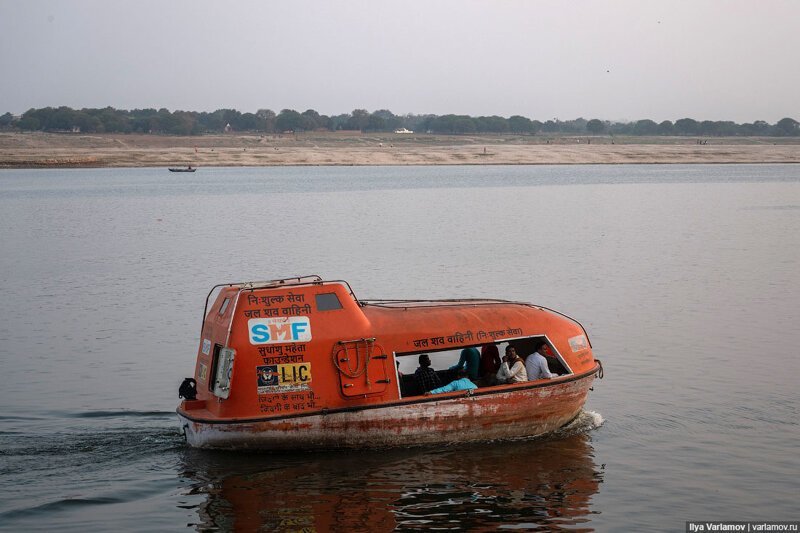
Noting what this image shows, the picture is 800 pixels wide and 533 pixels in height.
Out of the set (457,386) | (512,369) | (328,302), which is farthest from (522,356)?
(328,302)

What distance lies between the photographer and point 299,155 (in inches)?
4867

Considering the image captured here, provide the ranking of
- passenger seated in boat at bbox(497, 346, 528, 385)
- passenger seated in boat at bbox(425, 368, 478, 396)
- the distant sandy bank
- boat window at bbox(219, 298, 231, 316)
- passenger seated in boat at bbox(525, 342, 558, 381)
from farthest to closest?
the distant sandy bank, passenger seated in boat at bbox(525, 342, 558, 381), passenger seated in boat at bbox(497, 346, 528, 385), passenger seated in boat at bbox(425, 368, 478, 396), boat window at bbox(219, 298, 231, 316)

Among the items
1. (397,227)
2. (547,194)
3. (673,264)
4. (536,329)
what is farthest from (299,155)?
(536,329)

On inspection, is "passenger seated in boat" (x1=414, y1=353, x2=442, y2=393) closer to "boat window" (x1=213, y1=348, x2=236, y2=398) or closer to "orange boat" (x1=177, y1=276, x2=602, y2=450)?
"orange boat" (x1=177, y1=276, x2=602, y2=450)

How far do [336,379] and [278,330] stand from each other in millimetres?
1106

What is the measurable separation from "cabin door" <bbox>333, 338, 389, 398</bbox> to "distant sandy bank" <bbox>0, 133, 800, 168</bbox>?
9814 cm

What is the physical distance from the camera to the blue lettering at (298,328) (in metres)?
14.2

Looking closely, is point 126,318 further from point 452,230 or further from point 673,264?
point 452,230

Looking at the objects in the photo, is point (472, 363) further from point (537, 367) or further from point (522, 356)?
point (537, 367)

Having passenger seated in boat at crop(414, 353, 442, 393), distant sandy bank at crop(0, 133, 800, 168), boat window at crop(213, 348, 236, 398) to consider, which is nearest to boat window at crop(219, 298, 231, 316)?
boat window at crop(213, 348, 236, 398)

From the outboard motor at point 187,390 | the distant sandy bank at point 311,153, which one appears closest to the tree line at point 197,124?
the distant sandy bank at point 311,153

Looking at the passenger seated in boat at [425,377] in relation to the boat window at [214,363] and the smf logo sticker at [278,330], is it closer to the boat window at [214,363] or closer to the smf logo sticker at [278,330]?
the smf logo sticker at [278,330]

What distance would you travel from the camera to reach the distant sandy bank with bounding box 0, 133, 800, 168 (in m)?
113

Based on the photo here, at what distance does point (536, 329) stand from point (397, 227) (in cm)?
3135
